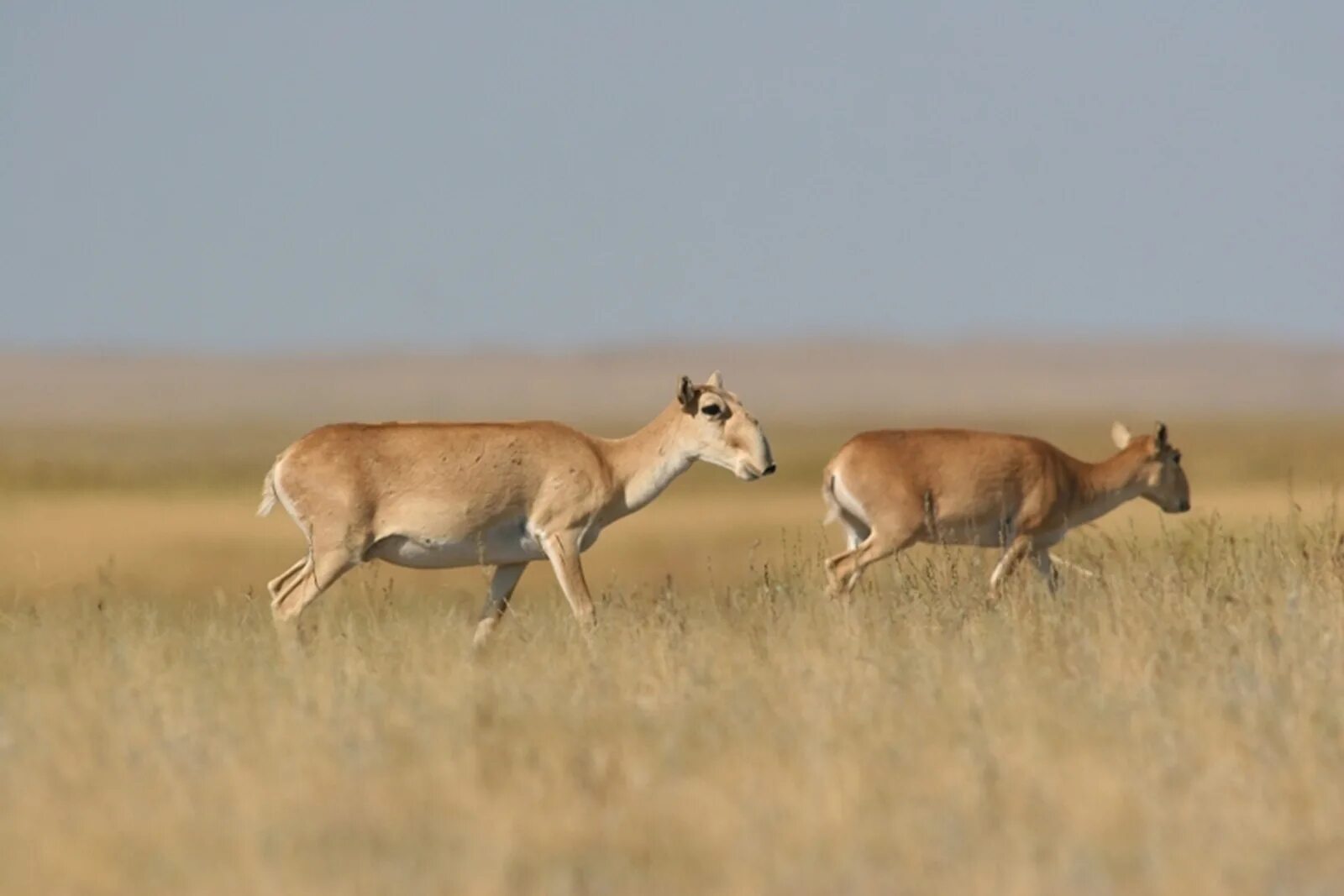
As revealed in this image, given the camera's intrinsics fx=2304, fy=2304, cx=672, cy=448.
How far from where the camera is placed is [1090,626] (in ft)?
36.4

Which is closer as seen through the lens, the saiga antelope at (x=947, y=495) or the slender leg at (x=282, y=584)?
the slender leg at (x=282, y=584)

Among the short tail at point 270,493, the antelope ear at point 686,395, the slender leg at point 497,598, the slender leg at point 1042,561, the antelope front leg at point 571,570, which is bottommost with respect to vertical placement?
the slender leg at point 1042,561

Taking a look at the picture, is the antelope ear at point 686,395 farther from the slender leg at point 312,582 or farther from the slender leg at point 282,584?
the slender leg at point 282,584

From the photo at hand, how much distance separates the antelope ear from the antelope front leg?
4.68 feet

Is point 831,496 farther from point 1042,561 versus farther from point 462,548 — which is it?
point 462,548

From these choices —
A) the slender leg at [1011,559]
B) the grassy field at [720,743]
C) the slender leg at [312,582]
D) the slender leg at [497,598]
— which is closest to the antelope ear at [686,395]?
the slender leg at [497,598]

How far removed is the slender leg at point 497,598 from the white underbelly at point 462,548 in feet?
0.31

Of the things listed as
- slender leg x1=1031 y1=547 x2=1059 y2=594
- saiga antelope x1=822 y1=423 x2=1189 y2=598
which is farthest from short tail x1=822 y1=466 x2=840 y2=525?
slender leg x1=1031 y1=547 x2=1059 y2=594

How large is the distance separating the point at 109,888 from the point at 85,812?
2.47 ft

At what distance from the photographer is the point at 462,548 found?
46.8ft

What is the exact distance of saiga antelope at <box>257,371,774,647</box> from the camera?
14.0 m

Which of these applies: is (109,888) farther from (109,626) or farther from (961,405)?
(961,405)

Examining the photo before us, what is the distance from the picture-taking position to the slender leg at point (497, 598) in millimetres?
13016

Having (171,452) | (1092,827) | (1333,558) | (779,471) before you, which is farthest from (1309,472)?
(171,452)
